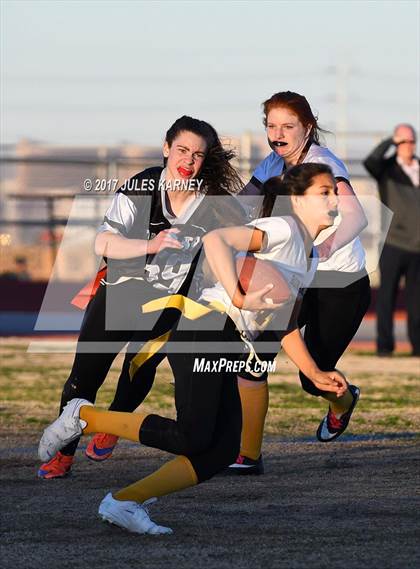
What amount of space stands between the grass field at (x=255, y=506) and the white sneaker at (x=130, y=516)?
0.05 m

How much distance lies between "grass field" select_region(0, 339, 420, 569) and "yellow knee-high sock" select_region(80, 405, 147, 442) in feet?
1.25

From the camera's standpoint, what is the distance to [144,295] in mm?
6359

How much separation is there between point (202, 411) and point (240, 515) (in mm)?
764

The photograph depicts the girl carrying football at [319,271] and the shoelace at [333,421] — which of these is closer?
the girl carrying football at [319,271]

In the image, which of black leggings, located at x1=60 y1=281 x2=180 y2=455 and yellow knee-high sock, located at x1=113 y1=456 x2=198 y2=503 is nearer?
yellow knee-high sock, located at x1=113 y1=456 x2=198 y2=503

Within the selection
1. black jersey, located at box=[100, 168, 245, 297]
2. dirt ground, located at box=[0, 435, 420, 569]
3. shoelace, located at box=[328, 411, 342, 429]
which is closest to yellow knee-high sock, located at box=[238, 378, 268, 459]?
dirt ground, located at box=[0, 435, 420, 569]

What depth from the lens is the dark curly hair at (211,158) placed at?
6.42m

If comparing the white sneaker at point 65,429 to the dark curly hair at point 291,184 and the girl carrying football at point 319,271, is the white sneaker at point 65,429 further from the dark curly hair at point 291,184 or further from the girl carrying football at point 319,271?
the girl carrying football at point 319,271

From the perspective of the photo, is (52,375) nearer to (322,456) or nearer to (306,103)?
(322,456)

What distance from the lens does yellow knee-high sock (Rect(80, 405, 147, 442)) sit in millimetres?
5555

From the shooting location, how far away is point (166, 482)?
17.6 feet

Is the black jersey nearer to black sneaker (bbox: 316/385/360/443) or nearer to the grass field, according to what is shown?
the grass field

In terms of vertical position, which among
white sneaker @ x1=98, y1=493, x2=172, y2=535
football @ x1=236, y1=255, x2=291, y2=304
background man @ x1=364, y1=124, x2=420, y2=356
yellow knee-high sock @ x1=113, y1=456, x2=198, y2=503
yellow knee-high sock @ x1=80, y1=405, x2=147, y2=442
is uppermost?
football @ x1=236, y1=255, x2=291, y2=304

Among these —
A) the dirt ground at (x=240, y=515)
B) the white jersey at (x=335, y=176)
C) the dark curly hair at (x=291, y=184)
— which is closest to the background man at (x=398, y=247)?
the dirt ground at (x=240, y=515)
